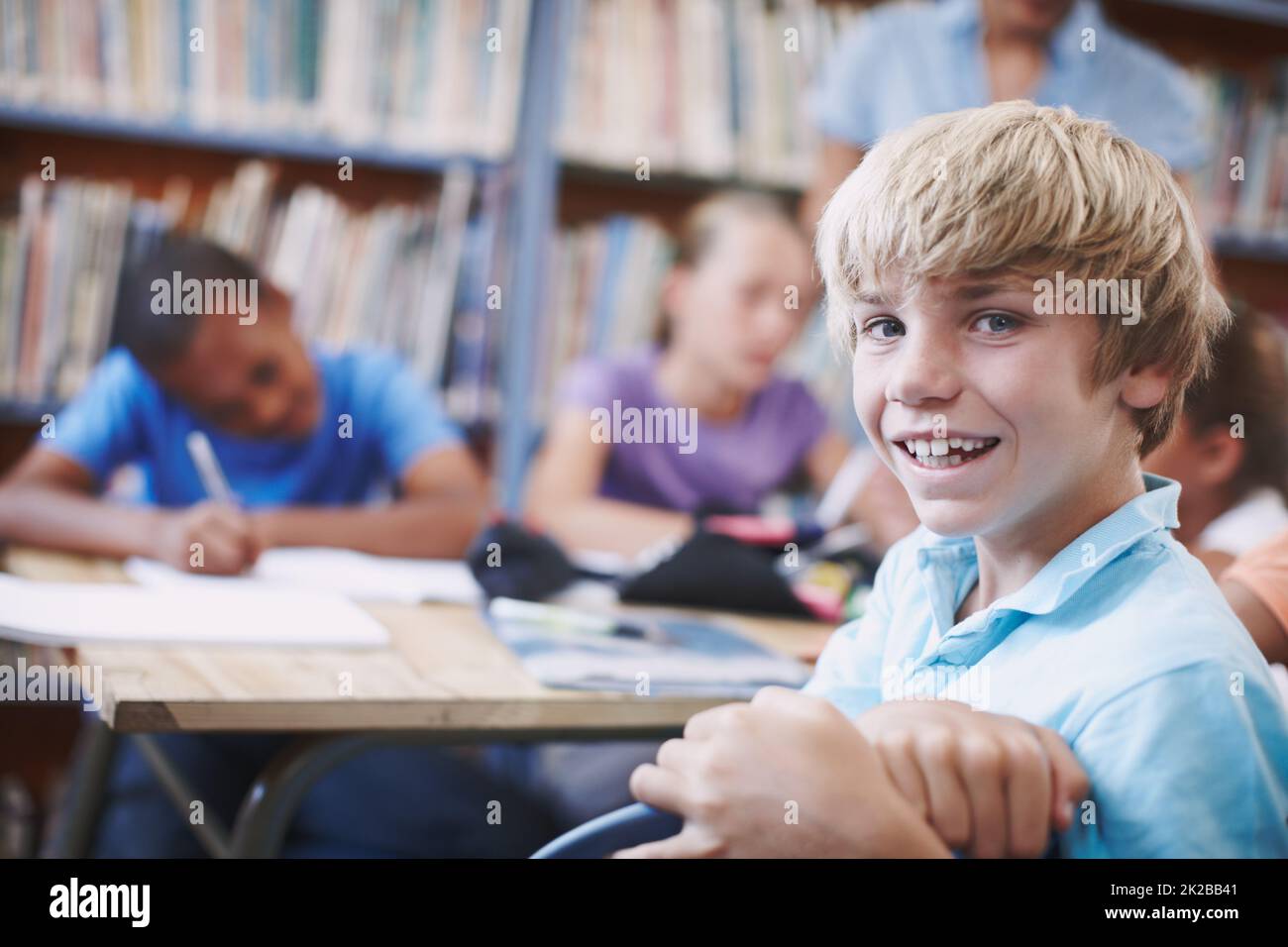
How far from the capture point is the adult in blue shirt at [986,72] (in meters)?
1.51

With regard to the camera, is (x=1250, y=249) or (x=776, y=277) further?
(x=1250, y=249)

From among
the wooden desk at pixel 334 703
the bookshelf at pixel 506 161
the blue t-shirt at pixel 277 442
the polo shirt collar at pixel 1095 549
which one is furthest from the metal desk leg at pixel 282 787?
the bookshelf at pixel 506 161

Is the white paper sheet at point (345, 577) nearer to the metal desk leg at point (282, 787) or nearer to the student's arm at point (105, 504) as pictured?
the student's arm at point (105, 504)

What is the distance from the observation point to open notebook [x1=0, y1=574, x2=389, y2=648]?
3.17 ft

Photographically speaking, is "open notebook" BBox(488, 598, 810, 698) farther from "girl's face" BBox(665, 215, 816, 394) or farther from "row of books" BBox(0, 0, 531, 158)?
"row of books" BBox(0, 0, 531, 158)

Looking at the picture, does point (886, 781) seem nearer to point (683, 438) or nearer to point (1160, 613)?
point (1160, 613)

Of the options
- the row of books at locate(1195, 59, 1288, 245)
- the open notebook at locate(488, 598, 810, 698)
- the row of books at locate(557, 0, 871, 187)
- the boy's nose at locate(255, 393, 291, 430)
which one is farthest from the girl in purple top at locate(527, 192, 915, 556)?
the row of books at locate(1195, 59, 1288, 245)

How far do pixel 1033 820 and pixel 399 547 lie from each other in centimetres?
127

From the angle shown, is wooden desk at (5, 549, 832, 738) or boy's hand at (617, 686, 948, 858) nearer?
boy's hand at (617, 686, 948, 858)

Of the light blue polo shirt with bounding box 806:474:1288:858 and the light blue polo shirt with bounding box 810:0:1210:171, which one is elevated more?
the light blue polo shirt with bounding box 810:0:1210:171

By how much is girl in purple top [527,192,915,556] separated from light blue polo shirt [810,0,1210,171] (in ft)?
0.77

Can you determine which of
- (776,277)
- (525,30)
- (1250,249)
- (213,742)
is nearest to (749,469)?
(776,277)

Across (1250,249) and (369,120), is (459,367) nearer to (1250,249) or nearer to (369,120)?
(369,120)

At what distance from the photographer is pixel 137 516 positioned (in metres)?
1.42
